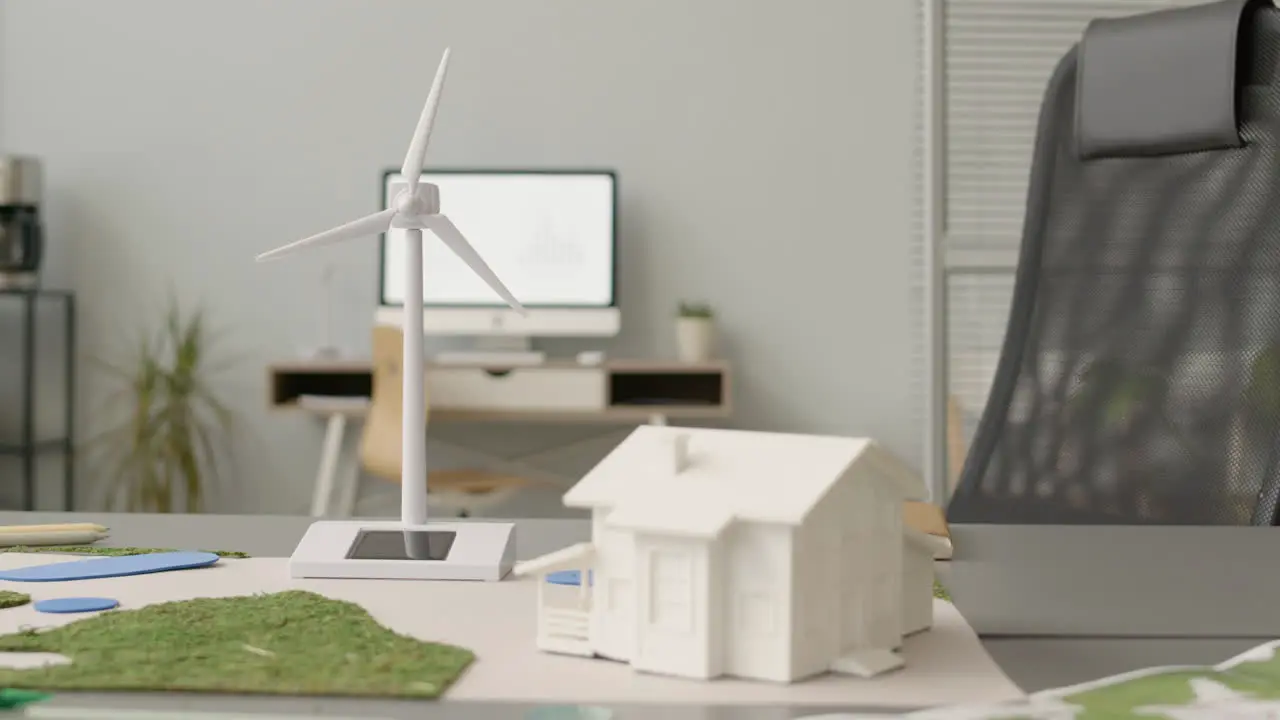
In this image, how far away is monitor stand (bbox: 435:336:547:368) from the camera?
11.7ft

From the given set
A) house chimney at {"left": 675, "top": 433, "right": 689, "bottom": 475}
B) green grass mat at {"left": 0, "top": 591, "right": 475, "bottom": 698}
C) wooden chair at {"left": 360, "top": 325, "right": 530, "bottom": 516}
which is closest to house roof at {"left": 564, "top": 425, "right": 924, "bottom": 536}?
house chimney at {"left": 675, "top": 433, "right": 689, "bottom": 475}

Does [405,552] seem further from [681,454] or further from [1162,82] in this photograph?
[1162,82]

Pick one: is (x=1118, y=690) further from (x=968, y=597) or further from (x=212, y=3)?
(x=212, y=3)

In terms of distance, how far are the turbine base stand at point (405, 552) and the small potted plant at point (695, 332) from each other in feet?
9.49

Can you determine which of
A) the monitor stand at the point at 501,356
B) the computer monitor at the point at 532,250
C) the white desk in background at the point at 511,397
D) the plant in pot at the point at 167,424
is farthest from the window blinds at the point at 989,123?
the plant in pot at the point at 167,424

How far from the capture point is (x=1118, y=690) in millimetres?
581

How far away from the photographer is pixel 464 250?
37.2 inches

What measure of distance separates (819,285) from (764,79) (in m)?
0.64

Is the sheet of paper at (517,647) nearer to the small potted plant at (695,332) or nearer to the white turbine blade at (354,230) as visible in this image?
the white turbine blade at (354,230)

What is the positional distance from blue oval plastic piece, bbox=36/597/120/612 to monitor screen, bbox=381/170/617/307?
3004 mm

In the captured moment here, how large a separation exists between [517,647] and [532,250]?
10.3 ft

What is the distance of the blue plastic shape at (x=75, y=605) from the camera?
732 millimetres

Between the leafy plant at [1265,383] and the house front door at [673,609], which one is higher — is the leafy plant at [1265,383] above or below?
above

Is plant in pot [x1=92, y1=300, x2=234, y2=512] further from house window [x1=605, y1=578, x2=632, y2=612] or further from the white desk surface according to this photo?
house window [x1=605, y1=578, x2=632, y2=612]
